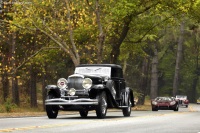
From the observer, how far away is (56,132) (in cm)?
1470

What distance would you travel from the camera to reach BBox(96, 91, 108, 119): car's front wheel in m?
23.0

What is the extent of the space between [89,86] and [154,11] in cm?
1649

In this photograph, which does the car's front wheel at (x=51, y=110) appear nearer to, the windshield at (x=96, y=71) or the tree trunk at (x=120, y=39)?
the windshield at (x=96, y=71)

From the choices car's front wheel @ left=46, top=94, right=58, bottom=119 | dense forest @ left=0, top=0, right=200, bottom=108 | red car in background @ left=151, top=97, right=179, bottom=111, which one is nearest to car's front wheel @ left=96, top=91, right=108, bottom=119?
car's front wheel @ left=46, top=94, right=58, bottom=119

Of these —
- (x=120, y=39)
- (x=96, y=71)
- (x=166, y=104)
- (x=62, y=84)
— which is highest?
(x=120, y=39)

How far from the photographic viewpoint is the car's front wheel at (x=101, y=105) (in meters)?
23.0

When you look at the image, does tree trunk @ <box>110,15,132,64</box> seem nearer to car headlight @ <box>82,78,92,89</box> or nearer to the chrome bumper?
car headlight @ <box>82,78,92,89</box>

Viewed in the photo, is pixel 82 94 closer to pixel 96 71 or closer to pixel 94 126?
pixel 96 71

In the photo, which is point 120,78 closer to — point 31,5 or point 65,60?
point 31,5

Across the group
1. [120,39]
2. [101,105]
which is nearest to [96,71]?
[101,105]

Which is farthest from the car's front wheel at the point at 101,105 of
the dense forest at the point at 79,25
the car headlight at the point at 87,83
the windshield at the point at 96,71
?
the dense forest at the point at 79,25

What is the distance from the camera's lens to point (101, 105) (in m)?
23.2

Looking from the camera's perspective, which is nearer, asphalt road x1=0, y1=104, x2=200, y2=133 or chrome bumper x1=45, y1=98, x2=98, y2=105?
asphalt road x1=0, y1=104, x2=200, y2=133

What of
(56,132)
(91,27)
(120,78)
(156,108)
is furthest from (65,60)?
(56,132)
